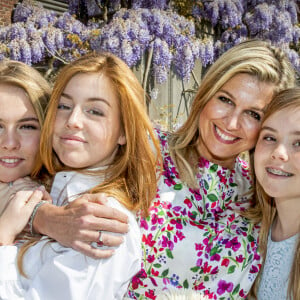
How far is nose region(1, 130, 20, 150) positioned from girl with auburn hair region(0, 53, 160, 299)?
120 millimetres

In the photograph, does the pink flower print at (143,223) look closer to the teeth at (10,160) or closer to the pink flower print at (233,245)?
the pink flower print at (233,245)

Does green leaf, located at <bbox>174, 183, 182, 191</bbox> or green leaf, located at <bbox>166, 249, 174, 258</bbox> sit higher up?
green leaf, located at <bbox>174, 183, 182, 191</bbox>

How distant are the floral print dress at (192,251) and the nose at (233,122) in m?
0.33

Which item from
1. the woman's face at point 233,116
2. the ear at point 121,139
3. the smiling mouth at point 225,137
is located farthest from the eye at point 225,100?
the ear at point 121,139

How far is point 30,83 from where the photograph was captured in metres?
1.90

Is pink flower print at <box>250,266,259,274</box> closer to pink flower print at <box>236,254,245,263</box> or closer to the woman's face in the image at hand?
pink flower print at <box>236,254,245,263</box>

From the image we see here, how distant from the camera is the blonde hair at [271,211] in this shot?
1771mm

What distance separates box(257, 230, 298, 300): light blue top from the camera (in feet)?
5.96

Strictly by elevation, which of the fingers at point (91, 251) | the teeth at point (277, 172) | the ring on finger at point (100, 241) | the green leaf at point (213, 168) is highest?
the green leaf at point (213, 168)

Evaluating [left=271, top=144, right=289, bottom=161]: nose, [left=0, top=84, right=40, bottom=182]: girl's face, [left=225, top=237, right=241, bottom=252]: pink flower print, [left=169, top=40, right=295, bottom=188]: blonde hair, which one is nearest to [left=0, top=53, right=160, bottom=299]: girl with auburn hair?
[left=0, top=84, right=40, bottom=182]: girl's face

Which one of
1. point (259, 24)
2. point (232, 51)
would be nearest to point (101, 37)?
point (259, 24)

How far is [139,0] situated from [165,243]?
6.64m

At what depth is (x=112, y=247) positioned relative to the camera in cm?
147

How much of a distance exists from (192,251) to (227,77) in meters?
0.73
